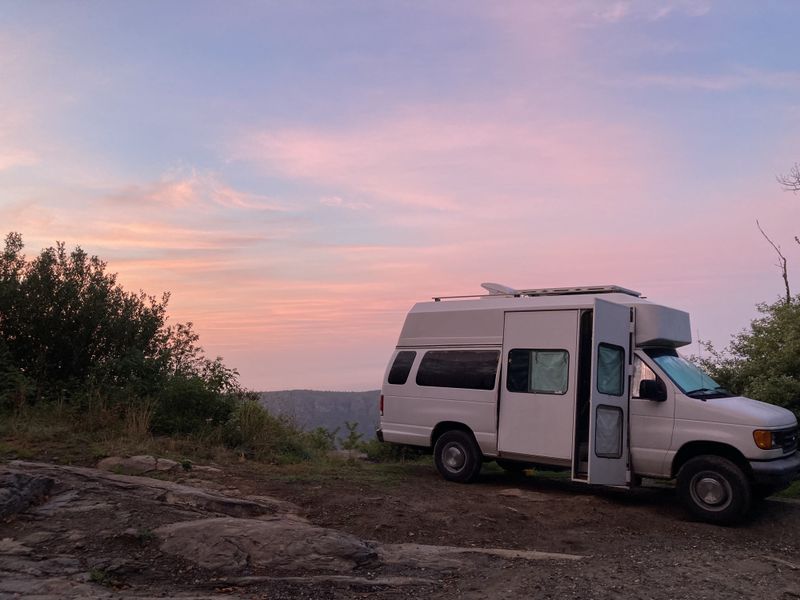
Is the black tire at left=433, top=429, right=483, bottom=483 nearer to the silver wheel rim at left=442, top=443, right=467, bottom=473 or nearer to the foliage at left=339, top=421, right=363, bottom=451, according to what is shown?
the silver wheel rim at left=442, top=443, right=467, bottom=473

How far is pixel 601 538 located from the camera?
8086 millimetres

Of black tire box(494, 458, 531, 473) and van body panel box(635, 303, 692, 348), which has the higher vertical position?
van body panel box(635, 303, 692, 348)

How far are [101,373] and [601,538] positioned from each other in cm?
1077

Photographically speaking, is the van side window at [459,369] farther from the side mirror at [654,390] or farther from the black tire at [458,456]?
the side mirror at [654,390]

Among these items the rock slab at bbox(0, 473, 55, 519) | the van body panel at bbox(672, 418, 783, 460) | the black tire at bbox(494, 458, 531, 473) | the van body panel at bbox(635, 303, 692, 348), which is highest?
the van body panel at bbox(635, 303, 692, 348)

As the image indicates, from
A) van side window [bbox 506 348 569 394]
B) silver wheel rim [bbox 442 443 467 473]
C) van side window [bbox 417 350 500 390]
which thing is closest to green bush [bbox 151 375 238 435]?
van side window [bbox 417 350 500 390]

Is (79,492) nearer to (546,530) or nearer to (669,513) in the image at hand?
(546,530)

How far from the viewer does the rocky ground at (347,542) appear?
5836mm

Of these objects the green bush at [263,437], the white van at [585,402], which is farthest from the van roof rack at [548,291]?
the green bush at [263,437]

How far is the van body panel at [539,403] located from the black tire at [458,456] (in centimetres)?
59

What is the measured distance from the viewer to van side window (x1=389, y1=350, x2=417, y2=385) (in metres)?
12.0

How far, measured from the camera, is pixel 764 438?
28.3 feet

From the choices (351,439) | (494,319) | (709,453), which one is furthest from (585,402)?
(351,439)

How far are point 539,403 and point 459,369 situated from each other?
160 cm
